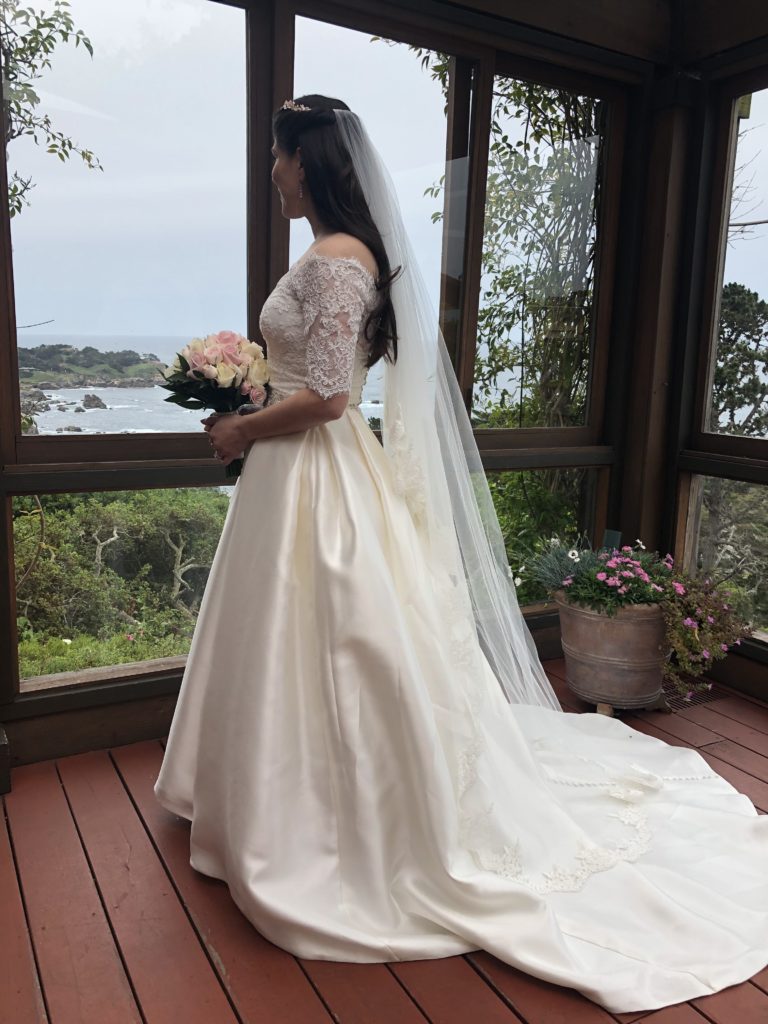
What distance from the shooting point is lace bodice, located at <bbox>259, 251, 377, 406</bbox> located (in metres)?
1.94

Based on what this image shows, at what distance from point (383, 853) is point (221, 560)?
2.67 feet

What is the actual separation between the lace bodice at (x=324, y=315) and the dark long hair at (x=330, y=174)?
3.4 inches

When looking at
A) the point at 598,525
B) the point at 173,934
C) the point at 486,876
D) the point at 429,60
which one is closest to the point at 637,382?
the point at 598,525

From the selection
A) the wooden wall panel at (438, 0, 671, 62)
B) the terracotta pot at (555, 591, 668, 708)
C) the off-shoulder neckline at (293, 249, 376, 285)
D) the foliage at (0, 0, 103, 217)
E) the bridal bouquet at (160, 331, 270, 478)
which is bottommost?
the terracotta pot at (555, 591, 668, 708)

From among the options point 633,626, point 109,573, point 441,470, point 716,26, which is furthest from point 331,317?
point 716,26

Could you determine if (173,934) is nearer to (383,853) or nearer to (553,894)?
(383,853)

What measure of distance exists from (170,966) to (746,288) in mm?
3124

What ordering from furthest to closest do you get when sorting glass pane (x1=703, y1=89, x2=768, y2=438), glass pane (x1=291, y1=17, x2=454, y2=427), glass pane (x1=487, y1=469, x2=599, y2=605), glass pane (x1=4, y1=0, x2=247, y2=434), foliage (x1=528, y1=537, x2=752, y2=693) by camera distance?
1. glass pane (x1=487, y1=469, x2=599, y2=605)
2. glass pane (x1=703, y1=89, x2=768, y2=438)
3. foliage (x1=528, y1=537, x2=752, y2=693)
4. glass pane (x1=291, y1=17, x2=454, y2=427)
5. glass pane (x1=4, y1=0, x2=247, y2=434)

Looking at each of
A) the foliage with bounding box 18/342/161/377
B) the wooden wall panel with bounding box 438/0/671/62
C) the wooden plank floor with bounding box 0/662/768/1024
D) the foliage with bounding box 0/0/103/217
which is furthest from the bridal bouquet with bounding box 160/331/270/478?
the wooden wall panel with bounding box 438/0/671/62

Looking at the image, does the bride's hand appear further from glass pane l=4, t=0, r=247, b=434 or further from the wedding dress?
glass pane l=4, t=0, r=247, b=434

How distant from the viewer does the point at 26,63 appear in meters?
2.49

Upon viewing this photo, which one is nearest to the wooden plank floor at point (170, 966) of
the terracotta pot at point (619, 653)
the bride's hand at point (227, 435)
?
the bride's hand at point (227, 435)

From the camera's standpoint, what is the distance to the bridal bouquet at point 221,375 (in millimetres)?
2066

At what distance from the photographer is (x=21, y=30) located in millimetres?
2461
